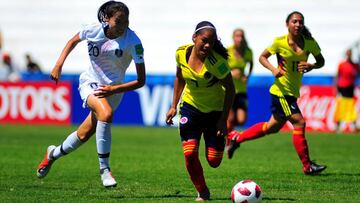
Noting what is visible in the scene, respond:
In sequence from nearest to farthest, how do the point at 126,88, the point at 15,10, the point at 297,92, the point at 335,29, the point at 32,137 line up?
the point at 126,88 → the point at 297,92 → the point at 32,137 → the point at 335,29 → the point at 15,10

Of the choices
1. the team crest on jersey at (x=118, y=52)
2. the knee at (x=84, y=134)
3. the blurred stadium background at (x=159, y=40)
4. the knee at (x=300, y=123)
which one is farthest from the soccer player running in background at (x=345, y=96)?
the team crest on jersey at (x=118, y=52)

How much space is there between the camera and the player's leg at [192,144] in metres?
9.84

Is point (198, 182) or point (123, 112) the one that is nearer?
point (198, 182)

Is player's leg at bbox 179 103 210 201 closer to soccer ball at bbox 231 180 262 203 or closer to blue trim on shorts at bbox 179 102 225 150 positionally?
blue trim on shorts at bbox 179 102 225 150

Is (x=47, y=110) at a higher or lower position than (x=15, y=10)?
lower

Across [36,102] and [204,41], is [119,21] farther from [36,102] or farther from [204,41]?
[36,102]

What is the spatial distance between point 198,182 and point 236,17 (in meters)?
23.2

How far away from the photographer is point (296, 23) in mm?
12844

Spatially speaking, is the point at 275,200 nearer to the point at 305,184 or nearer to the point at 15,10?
the point at 305,184

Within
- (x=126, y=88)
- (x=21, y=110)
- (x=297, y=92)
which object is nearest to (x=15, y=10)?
(x=21, y=110)

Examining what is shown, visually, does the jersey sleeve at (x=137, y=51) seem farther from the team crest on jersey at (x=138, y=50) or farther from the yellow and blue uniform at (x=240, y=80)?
the yellow and blue uniform at (x=240, y=80)

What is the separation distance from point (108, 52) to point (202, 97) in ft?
4.74

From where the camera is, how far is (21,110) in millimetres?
27594

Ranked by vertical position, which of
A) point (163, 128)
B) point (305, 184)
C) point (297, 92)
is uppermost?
point (297, 92)
